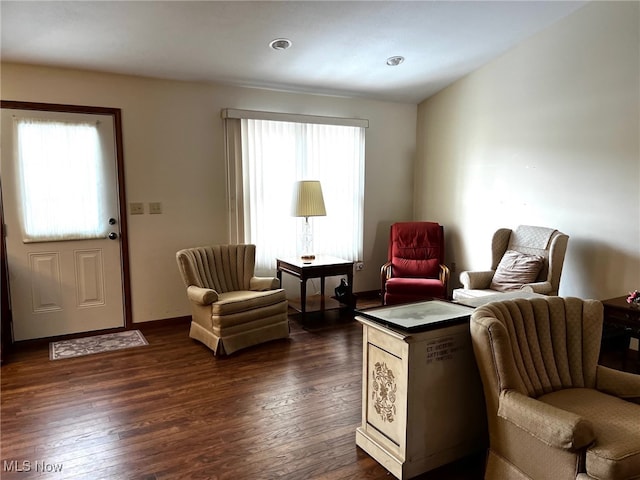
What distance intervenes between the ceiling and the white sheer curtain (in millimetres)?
550

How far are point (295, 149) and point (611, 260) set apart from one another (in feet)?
10.1

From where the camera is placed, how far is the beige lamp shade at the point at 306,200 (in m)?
4.33

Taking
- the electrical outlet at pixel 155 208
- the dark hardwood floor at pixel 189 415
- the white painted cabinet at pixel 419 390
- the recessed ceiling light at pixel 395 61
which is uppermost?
the recessed ceiling light at pixel 395 61

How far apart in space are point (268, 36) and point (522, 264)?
2.83 meters

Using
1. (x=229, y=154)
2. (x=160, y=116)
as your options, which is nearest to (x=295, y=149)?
(x=229, y=154)

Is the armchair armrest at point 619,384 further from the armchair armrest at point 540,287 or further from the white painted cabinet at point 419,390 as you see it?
the armchair armrest at point 540,287

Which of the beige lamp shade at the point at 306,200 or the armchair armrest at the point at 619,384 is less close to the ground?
the beige lamp shade at the point at 306,200

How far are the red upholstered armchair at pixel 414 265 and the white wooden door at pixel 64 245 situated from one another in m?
2.60

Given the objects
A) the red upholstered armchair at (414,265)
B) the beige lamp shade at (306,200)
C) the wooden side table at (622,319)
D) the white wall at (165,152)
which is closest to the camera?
the wooden side table at (622,319)

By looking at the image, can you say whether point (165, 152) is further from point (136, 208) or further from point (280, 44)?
point (280, 44)

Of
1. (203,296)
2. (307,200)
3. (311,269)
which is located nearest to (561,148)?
(307,200)

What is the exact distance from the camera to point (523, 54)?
13.5ft

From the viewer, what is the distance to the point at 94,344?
146 inches

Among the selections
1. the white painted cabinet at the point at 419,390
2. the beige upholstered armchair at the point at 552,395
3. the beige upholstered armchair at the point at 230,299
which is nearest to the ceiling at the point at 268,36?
the beige upholstered armchair at the point at 230,299
